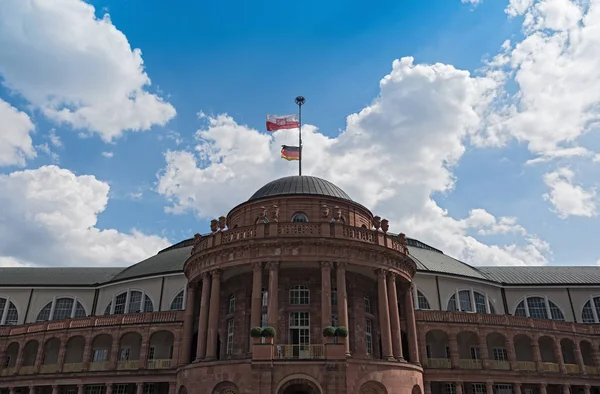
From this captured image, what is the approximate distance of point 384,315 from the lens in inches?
1316

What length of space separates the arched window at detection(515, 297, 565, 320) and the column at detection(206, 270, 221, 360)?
36.8m

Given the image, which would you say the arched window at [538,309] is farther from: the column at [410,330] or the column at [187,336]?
the column at [187,336]

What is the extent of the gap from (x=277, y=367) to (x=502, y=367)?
24.5m

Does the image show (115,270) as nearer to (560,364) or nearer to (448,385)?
(448,385)

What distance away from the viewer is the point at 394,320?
3400cm

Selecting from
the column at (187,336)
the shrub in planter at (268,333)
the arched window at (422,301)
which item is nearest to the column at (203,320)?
the column at (187,336)

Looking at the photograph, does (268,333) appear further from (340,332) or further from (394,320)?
(394,320)

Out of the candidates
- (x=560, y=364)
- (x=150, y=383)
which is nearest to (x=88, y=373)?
(x=150, y=383)

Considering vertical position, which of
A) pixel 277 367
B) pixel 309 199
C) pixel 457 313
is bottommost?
pixel 277 367

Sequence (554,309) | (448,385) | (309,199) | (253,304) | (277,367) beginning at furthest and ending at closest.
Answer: (554,309) < (448,385) < (309,199) < (253,304) < (277,367)

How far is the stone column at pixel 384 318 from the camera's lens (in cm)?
3231

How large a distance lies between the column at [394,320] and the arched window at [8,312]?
45.2 metres

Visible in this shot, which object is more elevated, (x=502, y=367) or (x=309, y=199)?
(x=309, y=199)

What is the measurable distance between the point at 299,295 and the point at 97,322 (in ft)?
72.1
